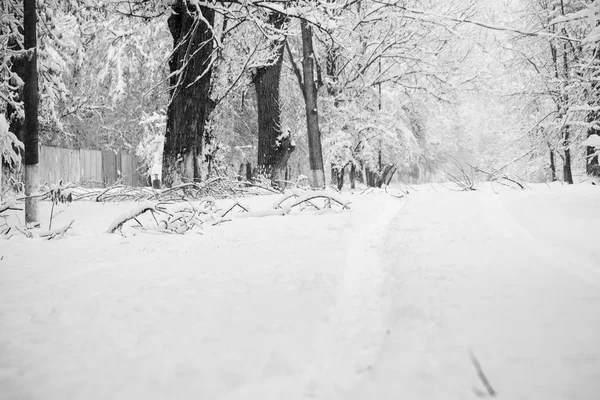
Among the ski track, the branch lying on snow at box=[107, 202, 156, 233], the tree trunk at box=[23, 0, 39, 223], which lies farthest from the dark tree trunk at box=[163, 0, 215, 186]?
the ski track

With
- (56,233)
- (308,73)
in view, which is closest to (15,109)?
(308,73)

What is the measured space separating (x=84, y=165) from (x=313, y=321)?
20.5 meters

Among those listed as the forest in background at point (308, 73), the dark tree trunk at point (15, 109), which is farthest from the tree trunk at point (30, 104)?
the dark tree trunk at point (15, 109)

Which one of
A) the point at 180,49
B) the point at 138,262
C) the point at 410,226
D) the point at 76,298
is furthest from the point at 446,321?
the point at 180,49

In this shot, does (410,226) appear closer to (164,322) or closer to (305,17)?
(164,322)

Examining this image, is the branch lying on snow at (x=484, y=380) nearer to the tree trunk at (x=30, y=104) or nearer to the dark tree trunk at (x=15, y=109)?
the tree trunk at (x=30, y=104)

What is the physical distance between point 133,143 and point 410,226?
85.7 feet

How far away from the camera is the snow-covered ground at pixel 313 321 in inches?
29.6

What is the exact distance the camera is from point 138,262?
6.50ft

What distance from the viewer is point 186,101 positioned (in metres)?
6.49

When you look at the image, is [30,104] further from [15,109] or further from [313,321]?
[313,321]

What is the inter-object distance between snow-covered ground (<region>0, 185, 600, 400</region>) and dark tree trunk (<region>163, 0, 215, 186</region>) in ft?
14.3

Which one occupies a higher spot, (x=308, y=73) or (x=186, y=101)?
(x=308, y=73)

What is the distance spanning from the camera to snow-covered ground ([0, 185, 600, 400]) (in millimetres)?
751
